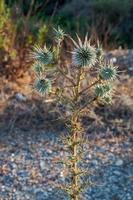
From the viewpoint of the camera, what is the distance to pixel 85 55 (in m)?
3.07

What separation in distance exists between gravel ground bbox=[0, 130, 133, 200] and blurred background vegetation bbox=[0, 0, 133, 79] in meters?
1.27

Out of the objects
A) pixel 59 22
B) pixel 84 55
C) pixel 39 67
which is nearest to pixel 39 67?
pixel 39 67

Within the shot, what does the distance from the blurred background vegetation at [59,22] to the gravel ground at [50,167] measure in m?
1.27

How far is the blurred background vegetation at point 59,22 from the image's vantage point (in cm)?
650

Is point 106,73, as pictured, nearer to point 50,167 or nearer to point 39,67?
point 39,67

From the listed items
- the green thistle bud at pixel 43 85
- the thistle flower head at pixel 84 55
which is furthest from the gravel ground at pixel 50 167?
the thistle flower head at pixel 84 55

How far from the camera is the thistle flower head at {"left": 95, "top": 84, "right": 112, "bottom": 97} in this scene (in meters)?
3.17

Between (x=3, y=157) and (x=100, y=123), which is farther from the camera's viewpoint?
(x=100, y=123)

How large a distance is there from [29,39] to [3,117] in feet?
3.57

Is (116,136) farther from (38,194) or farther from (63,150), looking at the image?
(38,194)

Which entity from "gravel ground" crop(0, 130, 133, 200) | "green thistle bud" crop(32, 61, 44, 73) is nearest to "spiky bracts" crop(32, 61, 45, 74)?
"green thistle bud" crop(32, 61, 44, 73)

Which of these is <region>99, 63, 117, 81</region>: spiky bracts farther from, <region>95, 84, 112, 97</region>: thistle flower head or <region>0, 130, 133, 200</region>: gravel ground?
<region>0, 130, 133, 200</region>: gravel ground

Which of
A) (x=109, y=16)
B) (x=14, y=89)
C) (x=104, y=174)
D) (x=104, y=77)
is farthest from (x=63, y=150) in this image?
(x=109, y=16)

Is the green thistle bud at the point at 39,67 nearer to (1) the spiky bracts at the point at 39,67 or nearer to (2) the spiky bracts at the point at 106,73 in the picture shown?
Answer: (1) the spiky bracts at the point at 39,67
